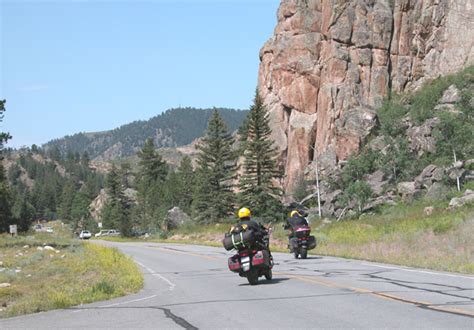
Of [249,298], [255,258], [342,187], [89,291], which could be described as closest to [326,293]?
[249,298]

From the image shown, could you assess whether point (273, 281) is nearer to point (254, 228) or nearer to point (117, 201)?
point (254, 228)

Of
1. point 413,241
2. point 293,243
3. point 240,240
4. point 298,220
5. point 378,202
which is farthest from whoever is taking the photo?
point 378,202

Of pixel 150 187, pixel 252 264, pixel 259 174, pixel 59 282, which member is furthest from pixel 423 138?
pixel 252 264

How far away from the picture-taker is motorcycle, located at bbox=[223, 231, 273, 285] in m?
13.8

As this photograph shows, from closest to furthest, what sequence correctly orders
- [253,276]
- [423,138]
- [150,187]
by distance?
[253,276], [423,138], [150,187]

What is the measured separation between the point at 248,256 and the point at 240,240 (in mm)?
487

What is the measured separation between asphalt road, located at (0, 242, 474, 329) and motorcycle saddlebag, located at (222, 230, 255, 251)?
3.10ft

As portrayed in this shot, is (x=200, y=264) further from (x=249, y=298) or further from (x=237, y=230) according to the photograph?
(x=249, y=298)

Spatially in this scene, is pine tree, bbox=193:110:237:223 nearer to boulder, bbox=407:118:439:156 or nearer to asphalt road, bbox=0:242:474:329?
boulder, bbox=407:118:439:156

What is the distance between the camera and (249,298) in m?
11.5

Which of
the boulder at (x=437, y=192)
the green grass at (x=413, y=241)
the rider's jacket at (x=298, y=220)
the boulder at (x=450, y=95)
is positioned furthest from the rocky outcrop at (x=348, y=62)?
the rider's jacket at (x=298, y=220)

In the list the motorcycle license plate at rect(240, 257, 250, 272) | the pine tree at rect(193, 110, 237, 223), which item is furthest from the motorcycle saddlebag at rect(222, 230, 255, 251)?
the pine tree at rect(193, 110, 237, 223)

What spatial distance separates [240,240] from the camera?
13.8 metres

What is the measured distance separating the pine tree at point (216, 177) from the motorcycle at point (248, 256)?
56052 millimetres
